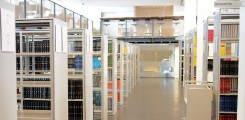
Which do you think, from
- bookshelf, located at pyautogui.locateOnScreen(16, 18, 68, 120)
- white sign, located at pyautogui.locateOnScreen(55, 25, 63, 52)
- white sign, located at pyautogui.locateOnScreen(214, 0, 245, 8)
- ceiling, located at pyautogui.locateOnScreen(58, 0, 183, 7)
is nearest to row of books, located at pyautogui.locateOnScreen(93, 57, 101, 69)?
bookshelf, located at pyautogui.locateOnScreen(16, 18, 68, 120)

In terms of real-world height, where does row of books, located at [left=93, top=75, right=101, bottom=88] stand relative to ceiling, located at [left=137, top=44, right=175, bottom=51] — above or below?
below

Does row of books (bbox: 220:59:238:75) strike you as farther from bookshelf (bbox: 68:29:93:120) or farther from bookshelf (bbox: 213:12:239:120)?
bookshelf (bbox: 68:29:93:120)

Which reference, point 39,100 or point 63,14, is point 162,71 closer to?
point 63,14

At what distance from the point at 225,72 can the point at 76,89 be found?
2.70 metres

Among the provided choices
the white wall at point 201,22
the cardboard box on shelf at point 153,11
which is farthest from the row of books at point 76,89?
the cardboard box on shelf at point 153,11

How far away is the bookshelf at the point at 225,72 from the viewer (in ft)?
15.6

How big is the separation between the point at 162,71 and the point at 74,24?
7137mm

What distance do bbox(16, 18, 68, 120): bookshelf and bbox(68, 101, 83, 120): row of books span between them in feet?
1.83

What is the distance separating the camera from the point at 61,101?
352cm

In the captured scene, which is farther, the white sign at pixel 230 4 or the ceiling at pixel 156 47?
the ceiling at pixel 156 47

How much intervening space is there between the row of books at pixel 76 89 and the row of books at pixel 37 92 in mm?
507

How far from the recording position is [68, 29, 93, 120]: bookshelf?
4516 mm

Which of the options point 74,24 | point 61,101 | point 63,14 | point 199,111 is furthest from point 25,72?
point 74,24

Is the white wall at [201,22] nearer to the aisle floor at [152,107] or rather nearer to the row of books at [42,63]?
the aisle floor at [152,107]
